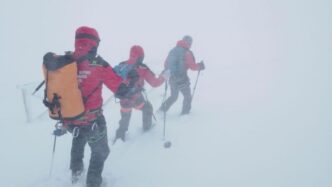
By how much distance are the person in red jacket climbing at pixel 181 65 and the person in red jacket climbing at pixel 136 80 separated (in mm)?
1258

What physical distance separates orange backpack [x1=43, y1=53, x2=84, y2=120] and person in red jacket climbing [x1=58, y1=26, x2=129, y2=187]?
0.63 ft

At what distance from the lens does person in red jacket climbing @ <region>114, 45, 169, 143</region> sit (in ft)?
22.0

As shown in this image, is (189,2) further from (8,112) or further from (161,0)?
(8,112)

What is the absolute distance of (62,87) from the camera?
167 inches

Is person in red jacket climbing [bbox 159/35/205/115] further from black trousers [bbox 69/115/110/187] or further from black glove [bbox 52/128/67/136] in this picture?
black glove [bbox 52/128/67/136]

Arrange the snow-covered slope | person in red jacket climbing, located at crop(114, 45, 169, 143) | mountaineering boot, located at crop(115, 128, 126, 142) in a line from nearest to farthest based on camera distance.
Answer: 1. the snow-covered slope
2. person in red jacket climbing, located at crop(114, 45, 169, 143)
3. mountaineering boot, located at crop(115, 128, 126, 142)

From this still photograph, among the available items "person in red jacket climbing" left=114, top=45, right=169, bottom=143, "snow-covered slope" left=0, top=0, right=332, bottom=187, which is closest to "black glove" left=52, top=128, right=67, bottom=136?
"snow-covered slope" left=0, top=0, right=332, bottom=187

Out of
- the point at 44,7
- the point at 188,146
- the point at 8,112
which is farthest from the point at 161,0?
the point at 188,146

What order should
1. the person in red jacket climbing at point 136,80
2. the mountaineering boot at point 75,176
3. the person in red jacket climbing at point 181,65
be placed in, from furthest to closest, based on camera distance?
1. the person in red jacket climbing at point 181,65
2. the person in red jacket climbing at point 136,80
3. the mountaineering boot at point 75,176

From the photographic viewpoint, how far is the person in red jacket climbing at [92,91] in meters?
4.46

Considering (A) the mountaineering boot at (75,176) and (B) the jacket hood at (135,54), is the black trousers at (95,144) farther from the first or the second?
(B) the jacket hood at (135,54)

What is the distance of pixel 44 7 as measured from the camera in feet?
94.1

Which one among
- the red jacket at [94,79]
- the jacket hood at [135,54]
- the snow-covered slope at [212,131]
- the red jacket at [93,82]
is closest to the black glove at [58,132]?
the red jacket at [93,82]

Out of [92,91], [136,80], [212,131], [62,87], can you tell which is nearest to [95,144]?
[92,91]
